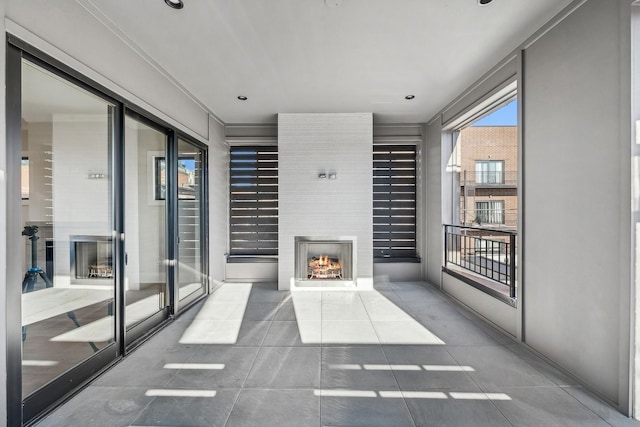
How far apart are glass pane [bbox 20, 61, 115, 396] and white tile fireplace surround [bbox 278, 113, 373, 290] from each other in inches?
99.4

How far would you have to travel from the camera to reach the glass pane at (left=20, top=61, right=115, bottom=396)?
73.9 inches

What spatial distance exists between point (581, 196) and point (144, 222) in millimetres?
3782

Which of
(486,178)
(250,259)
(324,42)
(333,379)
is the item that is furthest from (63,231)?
(486,178)

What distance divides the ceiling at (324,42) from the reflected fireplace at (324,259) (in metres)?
2.15

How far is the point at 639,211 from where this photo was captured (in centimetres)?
176

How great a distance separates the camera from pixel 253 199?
5.39 metres

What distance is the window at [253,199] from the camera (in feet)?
17.7

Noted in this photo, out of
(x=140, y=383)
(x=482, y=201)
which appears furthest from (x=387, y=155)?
(x=140, y=383)

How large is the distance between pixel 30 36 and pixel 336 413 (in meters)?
2.87

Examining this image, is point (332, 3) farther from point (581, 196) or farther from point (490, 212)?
point (490, 212)

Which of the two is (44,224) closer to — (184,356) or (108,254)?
(108,254)

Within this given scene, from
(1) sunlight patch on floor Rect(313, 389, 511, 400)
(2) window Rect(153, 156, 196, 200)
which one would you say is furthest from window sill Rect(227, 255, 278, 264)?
(1) sunlight patch on floor Rect(313, 389, 511, 400)

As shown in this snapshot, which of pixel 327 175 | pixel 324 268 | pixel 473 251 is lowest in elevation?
pixel 324 268

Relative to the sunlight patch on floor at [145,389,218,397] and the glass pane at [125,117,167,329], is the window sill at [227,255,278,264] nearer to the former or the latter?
the glass pane at [125,117,167,329]
